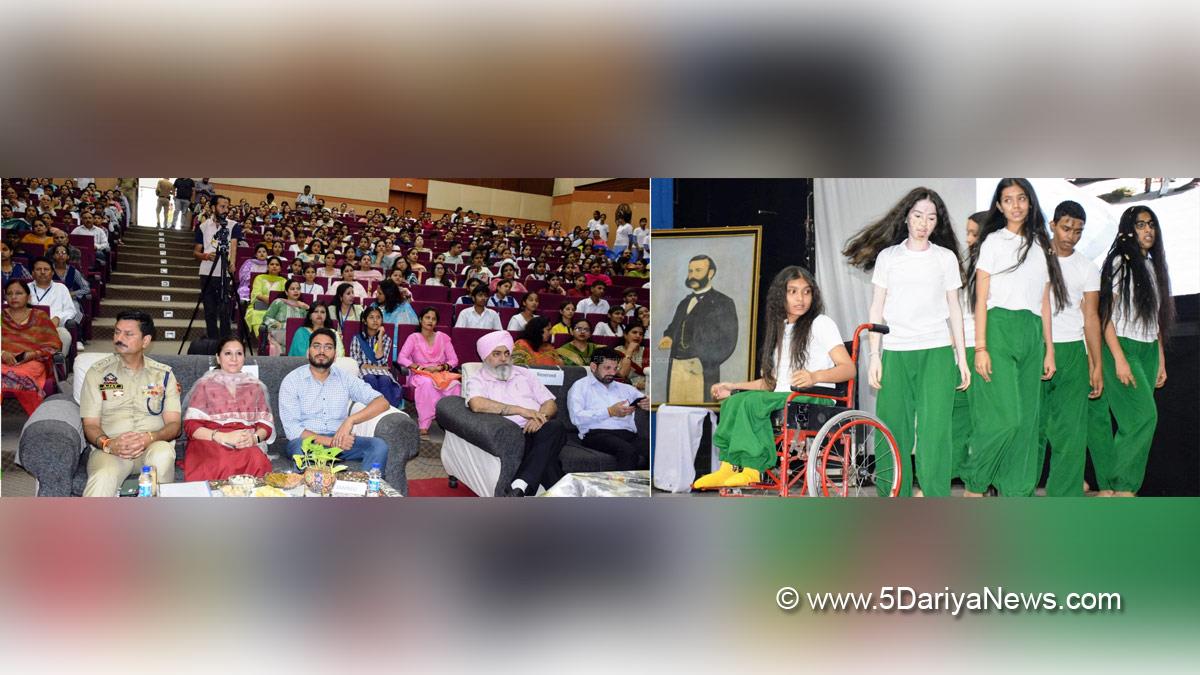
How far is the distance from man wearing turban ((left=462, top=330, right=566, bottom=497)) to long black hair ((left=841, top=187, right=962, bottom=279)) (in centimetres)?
177

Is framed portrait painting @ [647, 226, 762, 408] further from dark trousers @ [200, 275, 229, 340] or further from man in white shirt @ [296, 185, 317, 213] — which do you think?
dark trousers @ [200, 275, 229, 340]

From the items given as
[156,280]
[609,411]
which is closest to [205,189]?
[156,280]

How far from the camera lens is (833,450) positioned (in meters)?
5.10

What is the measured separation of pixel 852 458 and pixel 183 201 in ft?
12.8

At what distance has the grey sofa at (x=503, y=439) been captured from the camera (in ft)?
17.1

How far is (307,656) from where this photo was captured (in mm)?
3938

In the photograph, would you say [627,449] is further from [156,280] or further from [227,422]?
[156,280]

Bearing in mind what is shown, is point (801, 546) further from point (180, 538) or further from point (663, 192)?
point (180, 538)

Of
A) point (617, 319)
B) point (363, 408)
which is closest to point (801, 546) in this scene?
point (617, 319)

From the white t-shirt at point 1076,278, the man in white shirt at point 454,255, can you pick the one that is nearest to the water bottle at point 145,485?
the man in white shirt at point 454,255

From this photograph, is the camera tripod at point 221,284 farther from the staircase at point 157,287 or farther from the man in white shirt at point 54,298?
the man in white shirt at point 54,298

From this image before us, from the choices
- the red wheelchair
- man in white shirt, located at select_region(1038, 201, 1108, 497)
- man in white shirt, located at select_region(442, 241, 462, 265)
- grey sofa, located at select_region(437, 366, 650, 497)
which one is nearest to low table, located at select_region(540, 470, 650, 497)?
grey sofa, located at select_region(437, 366, 650, 497)

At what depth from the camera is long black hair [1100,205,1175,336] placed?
5297 mm

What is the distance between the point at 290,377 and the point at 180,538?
1149 mm
